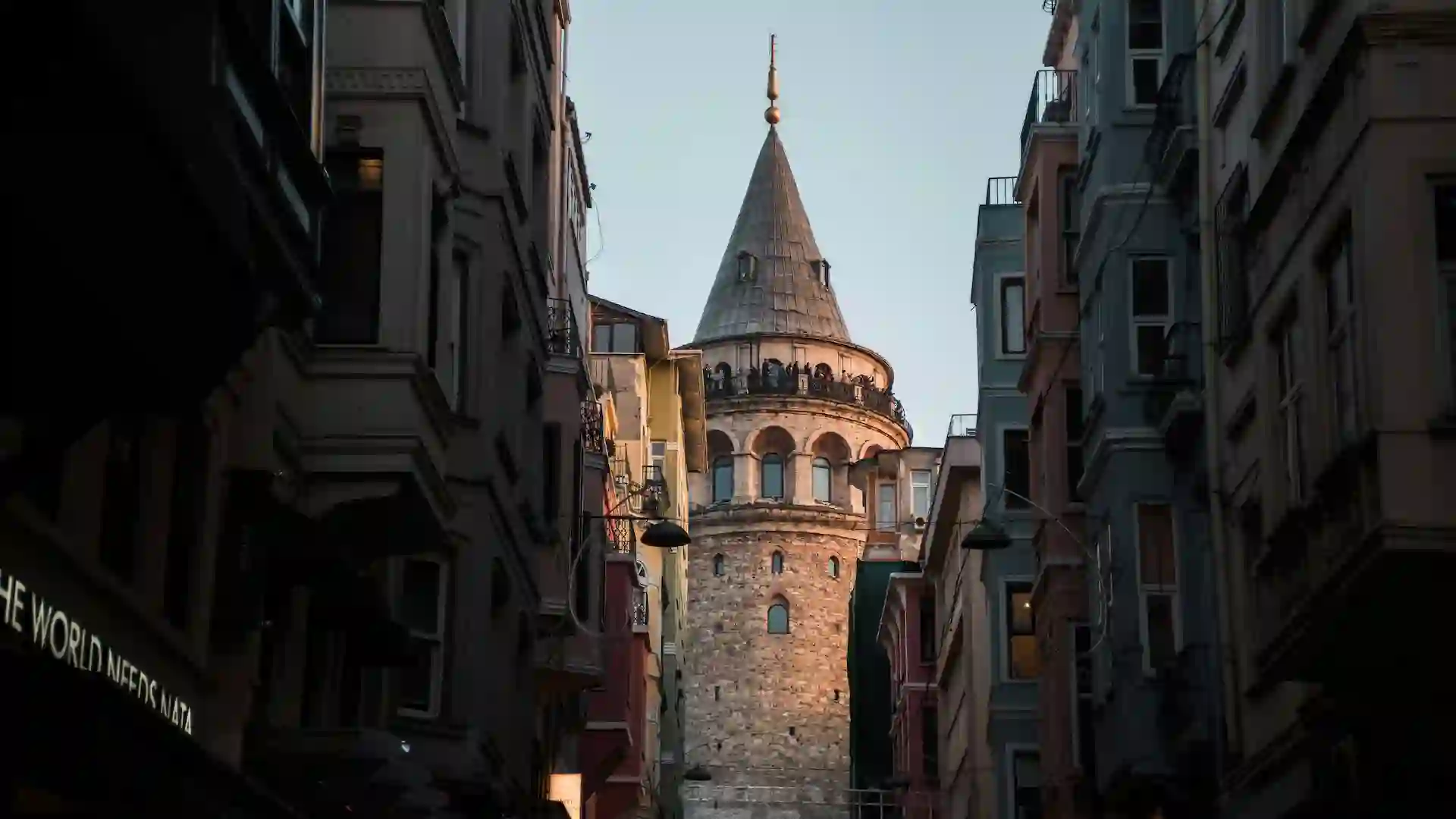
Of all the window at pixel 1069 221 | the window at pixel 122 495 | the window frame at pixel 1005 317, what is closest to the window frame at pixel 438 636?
the window at pixel 122 495

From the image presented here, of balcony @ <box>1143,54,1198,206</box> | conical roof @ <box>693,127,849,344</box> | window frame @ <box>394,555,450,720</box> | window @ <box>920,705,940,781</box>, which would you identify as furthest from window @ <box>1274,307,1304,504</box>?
conical roof @ <box>693,127,849,344</box>

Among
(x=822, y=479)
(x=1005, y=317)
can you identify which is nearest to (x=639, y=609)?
(x=1005, y=317)

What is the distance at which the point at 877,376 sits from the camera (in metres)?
112

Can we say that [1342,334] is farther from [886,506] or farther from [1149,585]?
[886,506]

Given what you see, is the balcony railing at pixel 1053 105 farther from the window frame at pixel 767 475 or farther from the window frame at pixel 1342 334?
the window frame at pixel 767 475

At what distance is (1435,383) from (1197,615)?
10.0 metres

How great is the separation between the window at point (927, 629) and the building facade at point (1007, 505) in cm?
1700

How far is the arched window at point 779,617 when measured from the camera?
104312mm

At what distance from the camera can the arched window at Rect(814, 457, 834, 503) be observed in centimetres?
10688

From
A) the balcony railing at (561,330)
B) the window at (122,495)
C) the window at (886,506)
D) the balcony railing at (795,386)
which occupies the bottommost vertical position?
the window at (122,495)

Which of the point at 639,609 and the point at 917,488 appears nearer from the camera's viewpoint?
the point at 639,609

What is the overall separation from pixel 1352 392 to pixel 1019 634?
23.8 metres

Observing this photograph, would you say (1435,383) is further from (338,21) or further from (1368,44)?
(338,21)

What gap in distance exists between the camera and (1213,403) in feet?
81.8
